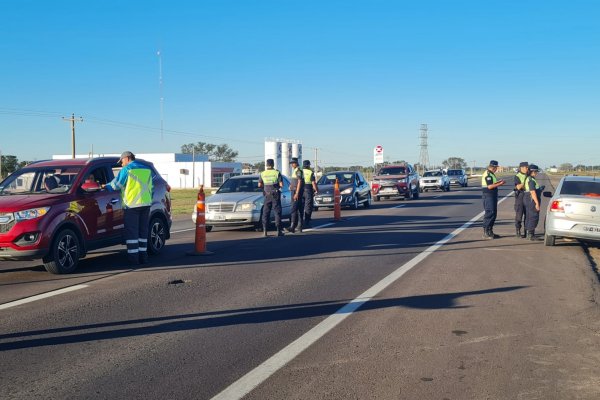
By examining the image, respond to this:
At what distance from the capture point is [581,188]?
12.6 m

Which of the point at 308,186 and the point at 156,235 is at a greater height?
the point at 308,186

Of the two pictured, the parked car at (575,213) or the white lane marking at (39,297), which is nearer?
the white lane marking at (39,297)

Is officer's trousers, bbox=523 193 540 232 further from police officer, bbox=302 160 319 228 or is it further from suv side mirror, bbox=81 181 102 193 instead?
suv side mirror, bbox=81 181 102 193

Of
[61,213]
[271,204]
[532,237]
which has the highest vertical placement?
[61,213]

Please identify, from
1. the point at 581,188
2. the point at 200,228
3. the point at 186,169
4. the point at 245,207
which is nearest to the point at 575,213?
the point at 581,188

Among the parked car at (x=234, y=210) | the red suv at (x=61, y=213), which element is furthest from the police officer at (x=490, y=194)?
the red suv at (x=61, y=213)

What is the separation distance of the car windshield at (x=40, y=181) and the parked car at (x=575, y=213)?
941cm

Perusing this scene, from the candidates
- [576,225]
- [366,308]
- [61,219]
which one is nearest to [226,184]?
[61,219]

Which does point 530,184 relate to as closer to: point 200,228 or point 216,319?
point 200,228

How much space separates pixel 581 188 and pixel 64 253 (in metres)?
10.3

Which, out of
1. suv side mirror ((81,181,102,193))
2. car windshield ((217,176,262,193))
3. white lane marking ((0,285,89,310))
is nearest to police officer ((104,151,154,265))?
suv side mirror ((81,181,102,193))

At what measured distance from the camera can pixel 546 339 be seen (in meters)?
5.91

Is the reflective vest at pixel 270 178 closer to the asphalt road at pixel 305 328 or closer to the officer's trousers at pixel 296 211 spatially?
the officer's trousers at pixel 296 211

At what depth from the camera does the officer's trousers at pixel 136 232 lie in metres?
10.2
